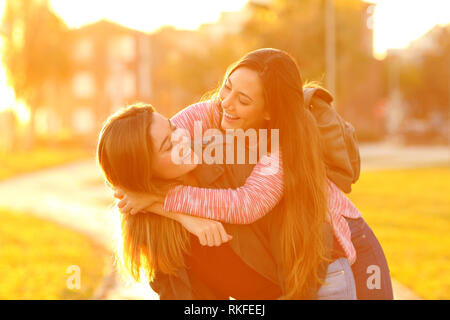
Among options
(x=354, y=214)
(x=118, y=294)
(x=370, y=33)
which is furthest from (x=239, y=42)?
(x=354, y=214)

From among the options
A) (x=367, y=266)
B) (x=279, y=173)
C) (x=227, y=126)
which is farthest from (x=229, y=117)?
(x=367, y=266)

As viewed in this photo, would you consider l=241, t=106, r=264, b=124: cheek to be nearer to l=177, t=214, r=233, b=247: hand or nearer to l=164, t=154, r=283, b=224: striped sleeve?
l=164, t=154, r=283, b=224: striped sleeve

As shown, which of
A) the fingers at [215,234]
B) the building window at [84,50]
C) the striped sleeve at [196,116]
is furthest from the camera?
the building window at [84,50]

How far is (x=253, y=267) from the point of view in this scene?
2842 millimetres

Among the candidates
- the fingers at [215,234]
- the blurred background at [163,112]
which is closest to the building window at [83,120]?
the blurred background at [163,112]

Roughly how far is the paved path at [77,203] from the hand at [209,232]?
10.5 ft

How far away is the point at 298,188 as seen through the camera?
2781 millimetres

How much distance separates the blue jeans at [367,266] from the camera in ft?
10.7

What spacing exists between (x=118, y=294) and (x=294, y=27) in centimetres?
3117

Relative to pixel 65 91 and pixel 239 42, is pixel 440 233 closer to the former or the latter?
pixel 239 42

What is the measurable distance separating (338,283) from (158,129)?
1.12m

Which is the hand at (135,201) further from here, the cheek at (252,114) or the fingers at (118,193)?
the cheek at (252,114)

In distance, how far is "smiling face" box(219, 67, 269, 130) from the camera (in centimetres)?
301

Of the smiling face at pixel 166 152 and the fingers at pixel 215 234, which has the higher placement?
the smiling face at pixel 166 152
